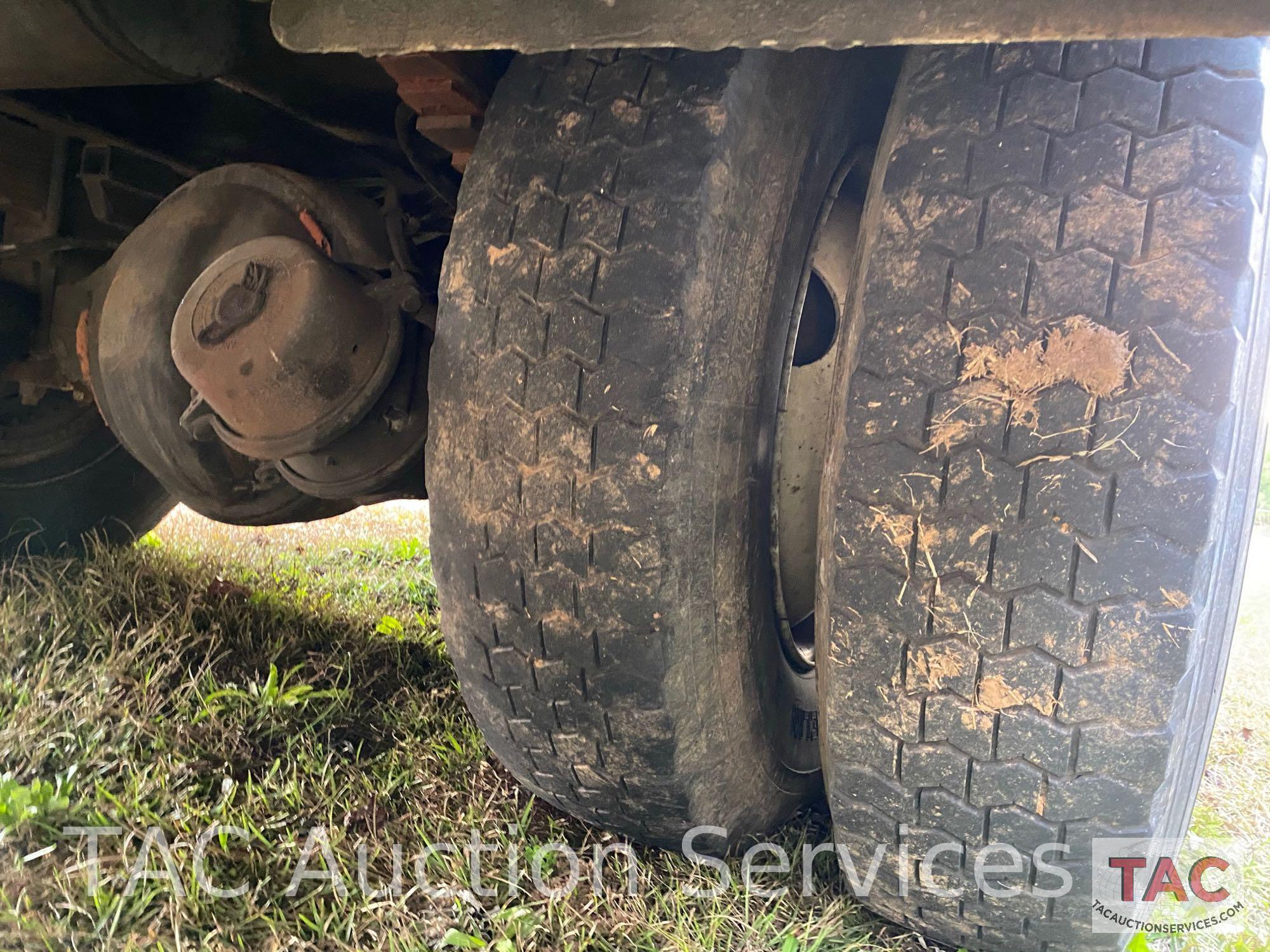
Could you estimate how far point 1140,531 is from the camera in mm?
978

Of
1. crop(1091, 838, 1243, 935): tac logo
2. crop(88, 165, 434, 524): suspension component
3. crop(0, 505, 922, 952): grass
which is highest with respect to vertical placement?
crop(88, 165, 434, 524): suspension component

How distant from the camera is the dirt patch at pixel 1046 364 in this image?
968 millimetres

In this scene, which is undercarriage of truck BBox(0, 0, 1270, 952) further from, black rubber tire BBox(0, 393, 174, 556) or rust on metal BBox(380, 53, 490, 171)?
black rubber tire BBox(0, 393, 174, 556)

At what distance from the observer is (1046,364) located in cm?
99

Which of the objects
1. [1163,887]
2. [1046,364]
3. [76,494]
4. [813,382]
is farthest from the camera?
[76,494]

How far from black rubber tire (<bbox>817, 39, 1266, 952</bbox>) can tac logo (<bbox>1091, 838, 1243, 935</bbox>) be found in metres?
0.03

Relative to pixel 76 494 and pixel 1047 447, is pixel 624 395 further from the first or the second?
pixel 76 494

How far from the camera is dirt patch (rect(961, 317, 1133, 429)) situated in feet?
3.18

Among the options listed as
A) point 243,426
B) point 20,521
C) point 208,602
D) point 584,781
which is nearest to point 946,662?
point 584,781

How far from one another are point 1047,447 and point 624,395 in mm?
525

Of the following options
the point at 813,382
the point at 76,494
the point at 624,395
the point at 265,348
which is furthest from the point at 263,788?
the point at 76,494

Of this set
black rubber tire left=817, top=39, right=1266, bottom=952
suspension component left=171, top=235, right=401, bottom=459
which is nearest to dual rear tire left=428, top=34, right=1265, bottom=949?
black rubber tire left=817, top=39, right=1266, bottom=952

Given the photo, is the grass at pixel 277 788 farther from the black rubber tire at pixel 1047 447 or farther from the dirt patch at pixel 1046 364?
the dirt patch at pixel 1046 364

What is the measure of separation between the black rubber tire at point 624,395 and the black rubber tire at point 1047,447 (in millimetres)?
168
